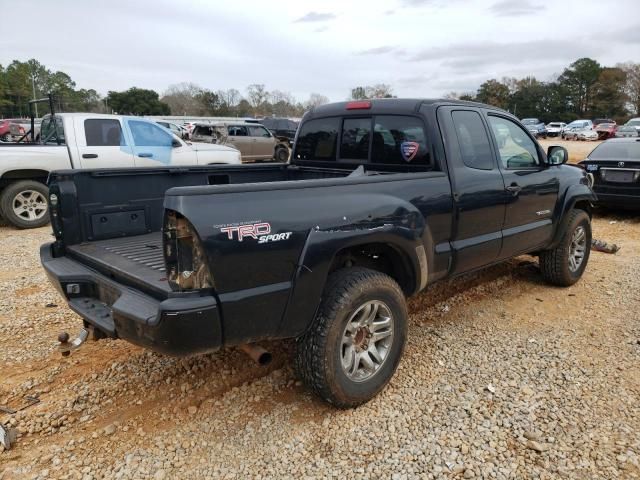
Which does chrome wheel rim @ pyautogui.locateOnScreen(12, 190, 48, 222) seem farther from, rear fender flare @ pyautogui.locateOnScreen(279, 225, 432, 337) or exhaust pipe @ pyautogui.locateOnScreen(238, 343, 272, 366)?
rear fender flare @ pyautogui.locateOnScreen(279, 225, 432, 337)

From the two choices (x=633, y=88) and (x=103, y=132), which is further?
(x=633, y=88)

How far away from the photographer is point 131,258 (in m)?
3.12

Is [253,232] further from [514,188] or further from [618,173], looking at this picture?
[618,173]

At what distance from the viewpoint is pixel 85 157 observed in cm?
814

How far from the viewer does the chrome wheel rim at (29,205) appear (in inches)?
319

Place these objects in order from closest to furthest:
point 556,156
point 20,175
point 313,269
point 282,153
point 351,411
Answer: point 313,269
point 351,411
point 556,156
point 20,175
point 282,153

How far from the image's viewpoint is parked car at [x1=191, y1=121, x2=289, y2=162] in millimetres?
18234

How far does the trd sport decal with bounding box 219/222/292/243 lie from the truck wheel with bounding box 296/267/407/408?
562 millimetres

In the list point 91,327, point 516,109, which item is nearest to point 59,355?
point 91,327

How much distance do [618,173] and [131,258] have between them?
848cm

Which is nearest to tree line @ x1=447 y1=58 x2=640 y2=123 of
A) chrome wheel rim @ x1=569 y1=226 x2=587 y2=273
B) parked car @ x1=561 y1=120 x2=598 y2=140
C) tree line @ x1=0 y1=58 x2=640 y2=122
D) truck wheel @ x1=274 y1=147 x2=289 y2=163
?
tree line @ x1=0 y1=58 x2=640 y2=122

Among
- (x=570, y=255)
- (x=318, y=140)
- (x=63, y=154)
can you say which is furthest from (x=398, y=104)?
(x=63, y=154)

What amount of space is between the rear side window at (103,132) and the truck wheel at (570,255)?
7119 millimetres

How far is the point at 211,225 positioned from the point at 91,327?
127cm
